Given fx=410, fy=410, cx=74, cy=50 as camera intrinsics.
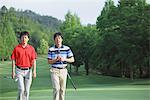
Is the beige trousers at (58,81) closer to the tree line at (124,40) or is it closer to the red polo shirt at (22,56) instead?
the red polo shirt at (22,56)

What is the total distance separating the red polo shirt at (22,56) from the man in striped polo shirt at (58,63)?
530 millimetres

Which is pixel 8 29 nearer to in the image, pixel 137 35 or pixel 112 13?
pixel 112 13

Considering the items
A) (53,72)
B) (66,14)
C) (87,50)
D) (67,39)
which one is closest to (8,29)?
(66,14)

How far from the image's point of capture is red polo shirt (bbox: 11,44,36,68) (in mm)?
9125

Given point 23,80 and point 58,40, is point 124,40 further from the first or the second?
point 58,40

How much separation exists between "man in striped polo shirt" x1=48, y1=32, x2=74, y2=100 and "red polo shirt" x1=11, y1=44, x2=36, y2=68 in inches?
20.9

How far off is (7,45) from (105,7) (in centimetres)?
2102

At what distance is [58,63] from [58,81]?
396 millimetres

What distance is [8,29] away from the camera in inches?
2680

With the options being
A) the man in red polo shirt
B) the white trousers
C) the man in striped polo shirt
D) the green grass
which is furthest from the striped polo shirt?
the green grass

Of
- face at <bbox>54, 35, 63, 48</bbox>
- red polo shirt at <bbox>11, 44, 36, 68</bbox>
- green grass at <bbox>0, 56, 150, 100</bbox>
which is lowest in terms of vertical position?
green grass at <bbox>0, 56, 150, 100</bbox>

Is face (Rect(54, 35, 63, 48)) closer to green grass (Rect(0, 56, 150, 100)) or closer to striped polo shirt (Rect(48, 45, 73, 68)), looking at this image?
striped polo shirt (Rect(48, 45, 73, 68))

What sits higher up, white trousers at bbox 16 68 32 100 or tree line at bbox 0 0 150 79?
tree line at bbox 0 0 150 79

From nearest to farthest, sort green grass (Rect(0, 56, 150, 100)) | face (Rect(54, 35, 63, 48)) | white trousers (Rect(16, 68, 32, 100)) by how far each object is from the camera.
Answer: face (Rect(54, 35, 63, 48))
white trousers (Rect(16, 68, 32, 100))
green grass (Rect(0, 56, 150, 100))
